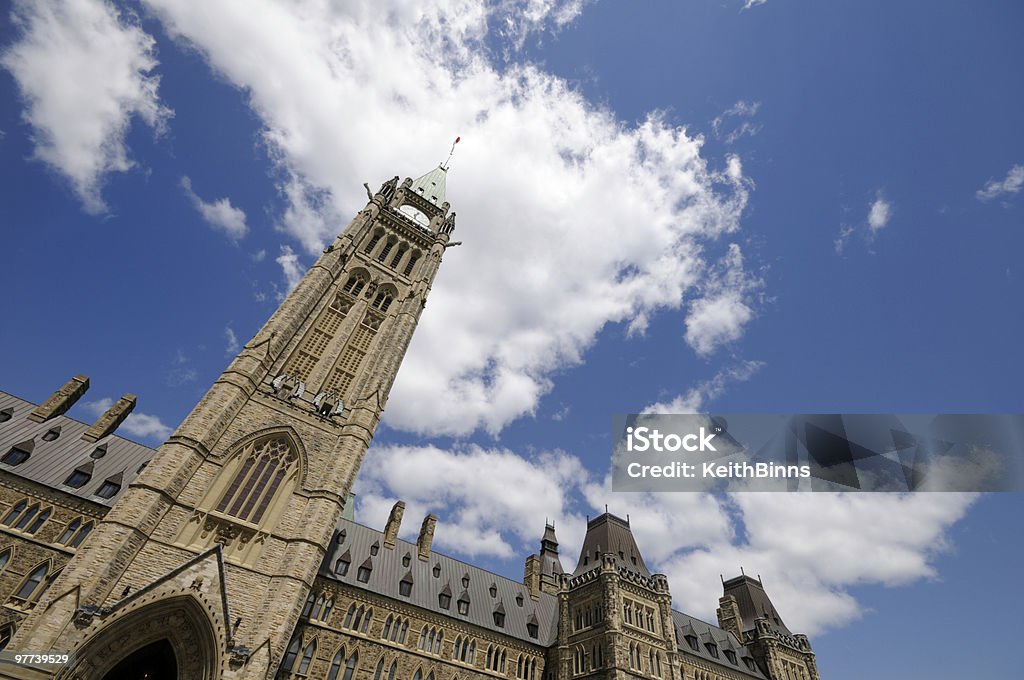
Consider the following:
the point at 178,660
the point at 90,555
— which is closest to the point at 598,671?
the point at 178,660

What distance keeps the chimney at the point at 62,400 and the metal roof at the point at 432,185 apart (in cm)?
3166

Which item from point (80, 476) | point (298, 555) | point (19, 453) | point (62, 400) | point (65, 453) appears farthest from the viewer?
point (62, 400)

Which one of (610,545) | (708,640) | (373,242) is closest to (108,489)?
(373,242)

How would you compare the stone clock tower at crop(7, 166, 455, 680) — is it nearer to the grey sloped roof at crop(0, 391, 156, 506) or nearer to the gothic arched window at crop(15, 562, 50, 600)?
the gothic arched window at crop(15, 562, 50, 600)

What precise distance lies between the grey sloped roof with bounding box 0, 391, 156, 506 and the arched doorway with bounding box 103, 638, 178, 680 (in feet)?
34.2

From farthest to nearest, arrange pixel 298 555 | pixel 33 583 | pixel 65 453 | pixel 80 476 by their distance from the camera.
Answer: pixel 65 453 → pixel 80 476 → pixel 33 583 → pixel 298 555

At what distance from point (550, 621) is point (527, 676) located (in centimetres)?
571

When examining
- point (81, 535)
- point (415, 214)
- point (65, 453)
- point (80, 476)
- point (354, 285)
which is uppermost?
point (415, 214)

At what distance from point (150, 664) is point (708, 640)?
43813mm

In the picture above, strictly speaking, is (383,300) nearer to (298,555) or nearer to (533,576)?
(298,555)

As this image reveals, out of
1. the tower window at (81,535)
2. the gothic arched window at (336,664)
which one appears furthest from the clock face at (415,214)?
the gothic arched window at (336,664)

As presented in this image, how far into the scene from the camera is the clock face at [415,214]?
1813 inches

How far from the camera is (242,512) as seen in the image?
2395cm

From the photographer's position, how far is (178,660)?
19797mm
